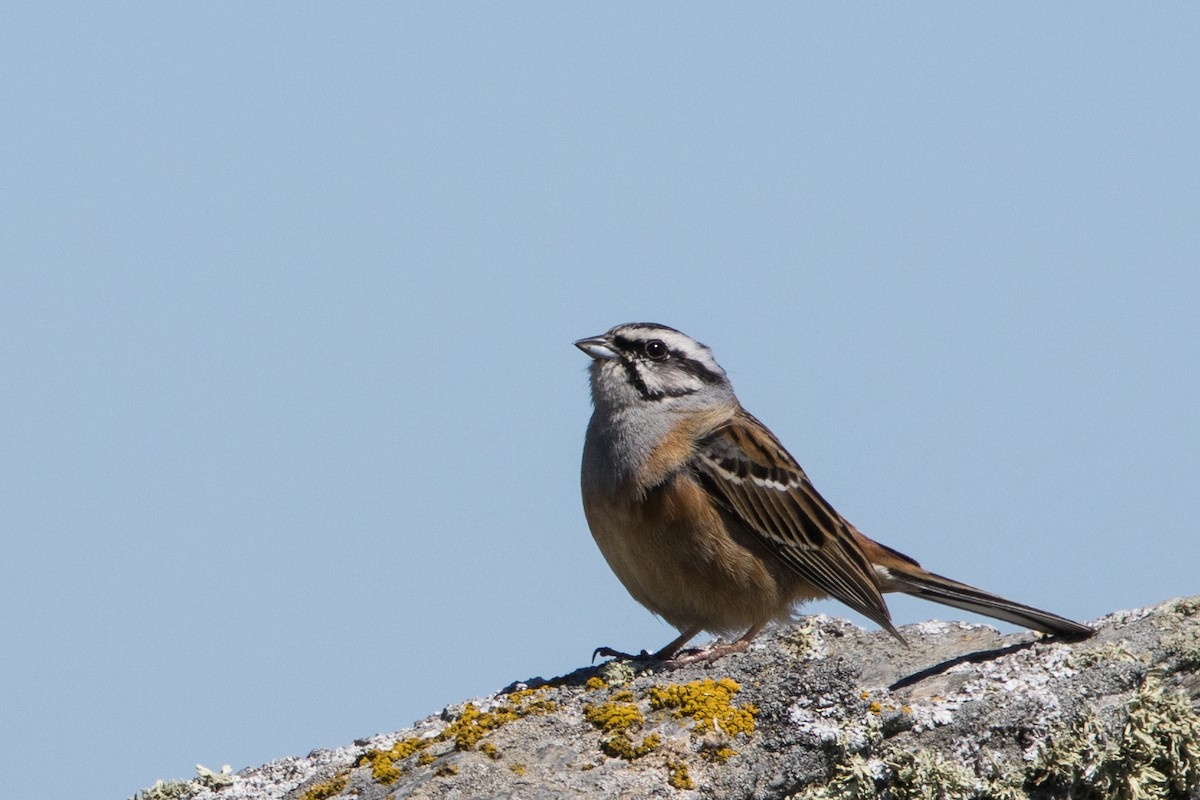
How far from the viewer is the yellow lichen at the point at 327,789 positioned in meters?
4.54

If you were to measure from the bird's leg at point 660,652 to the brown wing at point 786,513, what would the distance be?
60 centimetres

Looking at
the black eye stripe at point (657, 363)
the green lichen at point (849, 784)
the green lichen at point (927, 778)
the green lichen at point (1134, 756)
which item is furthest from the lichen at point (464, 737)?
the black eye stripe at point (657, 363)

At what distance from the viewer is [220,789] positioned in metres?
4.98

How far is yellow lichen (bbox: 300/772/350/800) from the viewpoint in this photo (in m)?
4.54

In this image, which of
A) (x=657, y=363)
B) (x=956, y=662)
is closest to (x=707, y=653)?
(x=956, y=662)

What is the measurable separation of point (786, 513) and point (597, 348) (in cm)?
135

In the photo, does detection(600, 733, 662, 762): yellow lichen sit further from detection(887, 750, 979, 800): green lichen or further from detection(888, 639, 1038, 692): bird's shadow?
detection(888, 639, 1038, 692): bird's shadow

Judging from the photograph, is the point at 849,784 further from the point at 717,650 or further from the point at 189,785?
the point at 189,785

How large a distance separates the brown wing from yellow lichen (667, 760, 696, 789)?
2369 mm

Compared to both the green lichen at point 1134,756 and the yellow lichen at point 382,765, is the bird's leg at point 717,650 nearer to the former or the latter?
the yellow lichen at point 382,765

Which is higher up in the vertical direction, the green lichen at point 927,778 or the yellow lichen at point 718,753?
the yellow lichen at point 718,753

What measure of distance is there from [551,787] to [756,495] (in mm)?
2816

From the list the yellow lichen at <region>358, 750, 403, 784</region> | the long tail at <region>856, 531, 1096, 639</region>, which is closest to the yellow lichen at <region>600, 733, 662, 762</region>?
the yellow lichen at <region>358, 750, 403, 784</region>

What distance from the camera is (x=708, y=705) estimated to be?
4.44m
